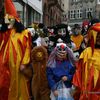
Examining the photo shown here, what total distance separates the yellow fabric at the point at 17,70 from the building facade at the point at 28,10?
13.4 metres

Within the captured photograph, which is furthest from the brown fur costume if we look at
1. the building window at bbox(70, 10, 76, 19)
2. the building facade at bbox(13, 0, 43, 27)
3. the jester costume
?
the building window at bbox(70, 10, 76, 19)

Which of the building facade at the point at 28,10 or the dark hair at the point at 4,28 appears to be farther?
the building facade at the point at 28,10

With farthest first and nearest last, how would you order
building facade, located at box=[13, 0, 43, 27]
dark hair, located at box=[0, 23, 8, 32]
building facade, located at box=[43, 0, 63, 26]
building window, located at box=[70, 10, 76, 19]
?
building window, located at box=[70, 10, 76, 19], building facade, located at box=[43, 0, 63, 26], building facade, located at box=[13, 0, 43, 27], dark hair, located at box=[0, 23, 8, 32]

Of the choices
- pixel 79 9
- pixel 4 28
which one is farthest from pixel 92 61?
pixel 79 9

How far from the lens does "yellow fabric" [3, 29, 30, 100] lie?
8219 mm

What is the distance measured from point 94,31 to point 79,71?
2.10 ft

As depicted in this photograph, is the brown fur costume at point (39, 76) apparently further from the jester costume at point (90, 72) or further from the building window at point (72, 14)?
the building window at point (72, 14)

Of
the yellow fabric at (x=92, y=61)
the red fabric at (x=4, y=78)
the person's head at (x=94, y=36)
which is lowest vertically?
the red fabric at (x=4, y=78)

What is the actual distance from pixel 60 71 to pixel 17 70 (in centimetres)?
91

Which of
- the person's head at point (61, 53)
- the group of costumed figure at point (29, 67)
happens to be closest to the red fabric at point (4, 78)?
the group of costumed figure at point (29, 67)

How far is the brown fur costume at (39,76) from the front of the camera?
26.9ft

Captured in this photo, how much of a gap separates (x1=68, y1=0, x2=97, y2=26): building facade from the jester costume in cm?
6663

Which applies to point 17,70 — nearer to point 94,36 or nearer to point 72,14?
point 94,36

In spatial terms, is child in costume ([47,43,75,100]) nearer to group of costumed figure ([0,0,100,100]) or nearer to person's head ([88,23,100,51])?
group of costumed figure ([0,0,100,100])
